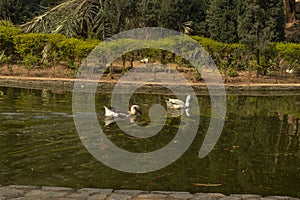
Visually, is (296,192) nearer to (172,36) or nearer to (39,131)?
(39,131)

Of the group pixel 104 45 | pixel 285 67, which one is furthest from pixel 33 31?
pixel 285 67

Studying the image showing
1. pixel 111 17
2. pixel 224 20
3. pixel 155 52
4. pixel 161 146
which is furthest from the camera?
pixel 111 17

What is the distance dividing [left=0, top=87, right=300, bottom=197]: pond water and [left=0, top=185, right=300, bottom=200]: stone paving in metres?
0.45

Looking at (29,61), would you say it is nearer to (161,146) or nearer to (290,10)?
(161,146)

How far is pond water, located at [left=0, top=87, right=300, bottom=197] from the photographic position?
6484 millimetres

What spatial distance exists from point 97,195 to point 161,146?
3.29 m

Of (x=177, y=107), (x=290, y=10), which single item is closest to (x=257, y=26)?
(x=177, y=107)

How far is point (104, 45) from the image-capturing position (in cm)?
2091

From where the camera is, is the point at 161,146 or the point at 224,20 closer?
the point at 161,146

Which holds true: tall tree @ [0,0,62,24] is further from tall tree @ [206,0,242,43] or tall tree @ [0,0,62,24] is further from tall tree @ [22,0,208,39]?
tall tree @ [206,0,242,43]

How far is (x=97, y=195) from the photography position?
5609 mm

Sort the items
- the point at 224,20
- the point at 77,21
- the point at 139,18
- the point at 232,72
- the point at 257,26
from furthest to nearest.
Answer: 1. the point at 139,18
2. the point at 77,21
3. the point at 224,20
4. the point at 257,26
5. the point at 232,72

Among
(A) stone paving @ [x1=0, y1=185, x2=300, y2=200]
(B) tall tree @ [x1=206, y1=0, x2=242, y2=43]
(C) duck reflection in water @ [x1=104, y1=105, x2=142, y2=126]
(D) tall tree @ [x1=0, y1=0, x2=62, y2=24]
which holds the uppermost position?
(D) tall tree @ [x1=0, y1=0, x2=62, y2=24]

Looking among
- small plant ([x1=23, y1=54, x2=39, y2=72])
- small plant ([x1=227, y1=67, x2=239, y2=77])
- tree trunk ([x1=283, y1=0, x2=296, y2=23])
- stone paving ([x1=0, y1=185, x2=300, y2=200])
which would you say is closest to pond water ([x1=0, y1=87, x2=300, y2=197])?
stone paving ([x1=0, y1=185, x2=300, y2=200])
